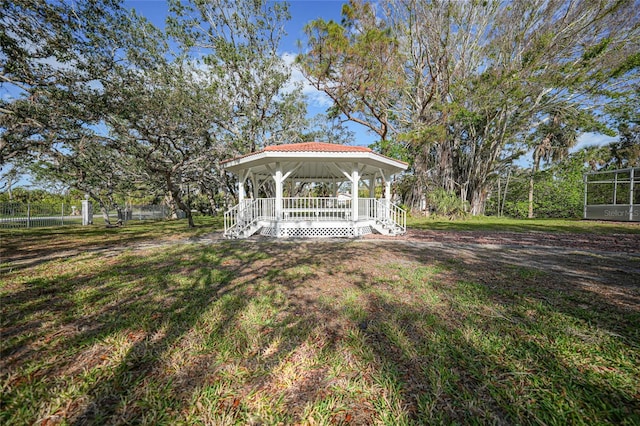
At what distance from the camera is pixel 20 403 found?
1.58 meters

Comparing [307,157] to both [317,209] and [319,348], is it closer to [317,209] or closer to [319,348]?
[317,209]

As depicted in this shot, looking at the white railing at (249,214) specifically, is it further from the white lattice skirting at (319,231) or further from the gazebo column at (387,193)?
the gazebo column at (387,193)

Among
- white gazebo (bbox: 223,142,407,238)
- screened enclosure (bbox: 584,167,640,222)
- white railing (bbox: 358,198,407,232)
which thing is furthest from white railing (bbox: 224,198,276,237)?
screened enclosure (bbox: 584,167,640,222)

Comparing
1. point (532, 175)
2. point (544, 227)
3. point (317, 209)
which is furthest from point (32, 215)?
point (532, 175)

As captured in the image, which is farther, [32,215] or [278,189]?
[32,215]

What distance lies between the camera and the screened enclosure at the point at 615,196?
568 inches

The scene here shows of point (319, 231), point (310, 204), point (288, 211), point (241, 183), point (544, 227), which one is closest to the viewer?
point (319, 231)

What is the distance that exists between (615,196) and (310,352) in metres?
23.7

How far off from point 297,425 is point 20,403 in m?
1.85

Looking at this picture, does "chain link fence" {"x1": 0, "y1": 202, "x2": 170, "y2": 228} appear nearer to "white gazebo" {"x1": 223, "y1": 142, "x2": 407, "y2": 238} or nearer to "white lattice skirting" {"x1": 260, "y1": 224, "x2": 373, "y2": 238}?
"white gazebo" {"x1": 223, "y1": 142, "x2": 407, "y2": 238}

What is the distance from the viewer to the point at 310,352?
218 centimetres

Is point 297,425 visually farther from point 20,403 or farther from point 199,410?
point 20,403

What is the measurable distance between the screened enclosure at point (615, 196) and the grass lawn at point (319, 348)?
1675 cm

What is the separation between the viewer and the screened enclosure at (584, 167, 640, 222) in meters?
14.4
